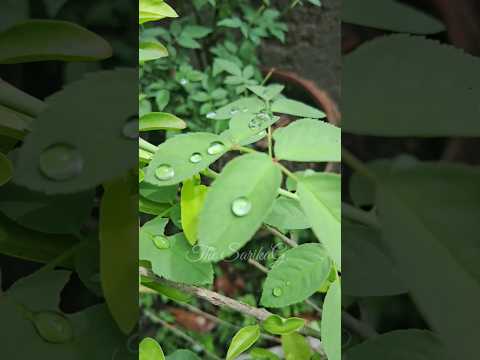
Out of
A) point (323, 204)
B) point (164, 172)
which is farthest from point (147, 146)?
point (323, 204)

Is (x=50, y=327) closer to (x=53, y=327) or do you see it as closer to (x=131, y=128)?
(x=53, y=327)

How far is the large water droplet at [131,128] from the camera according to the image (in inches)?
12.5

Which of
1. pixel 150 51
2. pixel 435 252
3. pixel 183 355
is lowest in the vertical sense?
pixel 183 355

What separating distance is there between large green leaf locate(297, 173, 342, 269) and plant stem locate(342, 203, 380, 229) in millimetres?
22

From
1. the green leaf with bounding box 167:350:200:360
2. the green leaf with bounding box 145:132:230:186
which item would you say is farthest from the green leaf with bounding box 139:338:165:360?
the green leaf with bounding box 145:132:230:186

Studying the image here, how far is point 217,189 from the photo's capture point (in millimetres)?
327

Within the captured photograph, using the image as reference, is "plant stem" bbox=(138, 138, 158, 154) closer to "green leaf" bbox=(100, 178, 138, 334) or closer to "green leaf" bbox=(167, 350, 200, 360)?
"green leaf" bbox=(100, 178, 138, 334)

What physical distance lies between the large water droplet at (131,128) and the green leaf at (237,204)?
6cm

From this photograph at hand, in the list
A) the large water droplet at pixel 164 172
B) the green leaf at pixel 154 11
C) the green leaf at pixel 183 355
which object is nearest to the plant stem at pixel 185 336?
the green leaf at pixel 183 355

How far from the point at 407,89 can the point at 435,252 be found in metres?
0.12

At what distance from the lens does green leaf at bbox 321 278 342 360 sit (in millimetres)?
376

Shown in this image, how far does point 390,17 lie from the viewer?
39cm

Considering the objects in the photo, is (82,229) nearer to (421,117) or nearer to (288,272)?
(288,272)

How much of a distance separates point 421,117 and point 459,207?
72 millimetres
